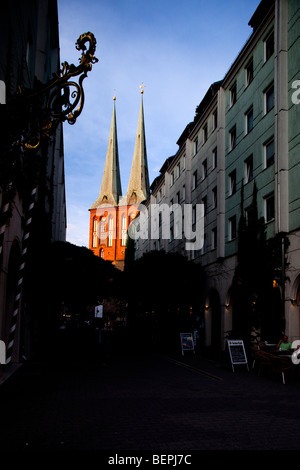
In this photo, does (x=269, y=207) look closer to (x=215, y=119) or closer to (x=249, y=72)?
(x=249, y=72)

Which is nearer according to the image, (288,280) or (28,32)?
(28,32)

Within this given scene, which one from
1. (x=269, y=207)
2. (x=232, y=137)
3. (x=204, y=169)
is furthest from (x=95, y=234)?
(x=269, y=207)

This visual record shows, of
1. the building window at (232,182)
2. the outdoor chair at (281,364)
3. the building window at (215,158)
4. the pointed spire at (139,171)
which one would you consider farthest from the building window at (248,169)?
the pointed spire at (139,171)

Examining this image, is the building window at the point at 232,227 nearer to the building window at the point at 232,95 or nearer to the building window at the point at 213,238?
the building window at the point at 213,238

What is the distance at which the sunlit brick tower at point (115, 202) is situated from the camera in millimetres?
97875

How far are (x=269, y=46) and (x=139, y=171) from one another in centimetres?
7511

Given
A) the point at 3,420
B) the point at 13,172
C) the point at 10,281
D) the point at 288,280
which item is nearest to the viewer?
the point at 13,172

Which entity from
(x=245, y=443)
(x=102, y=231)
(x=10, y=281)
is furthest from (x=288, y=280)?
(x=102, y=231)

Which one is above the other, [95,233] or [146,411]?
[95,233]

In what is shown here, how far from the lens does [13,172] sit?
6.68 metres

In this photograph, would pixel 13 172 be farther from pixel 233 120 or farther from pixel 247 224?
pixel 233 120

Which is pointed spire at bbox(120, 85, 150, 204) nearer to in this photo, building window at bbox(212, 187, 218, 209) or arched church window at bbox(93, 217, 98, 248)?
arched church window at bbox(93, 217, 98, 248)

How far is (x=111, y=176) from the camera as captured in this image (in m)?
103

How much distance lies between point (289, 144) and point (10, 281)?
1344cm
